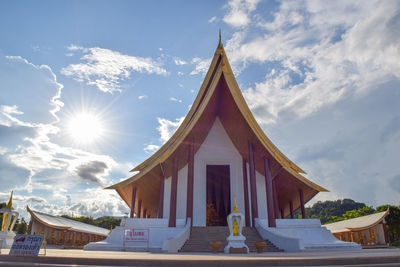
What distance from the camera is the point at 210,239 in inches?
374

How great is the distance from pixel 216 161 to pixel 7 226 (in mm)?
9246

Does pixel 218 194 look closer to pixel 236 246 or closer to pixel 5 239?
pixel 236 246

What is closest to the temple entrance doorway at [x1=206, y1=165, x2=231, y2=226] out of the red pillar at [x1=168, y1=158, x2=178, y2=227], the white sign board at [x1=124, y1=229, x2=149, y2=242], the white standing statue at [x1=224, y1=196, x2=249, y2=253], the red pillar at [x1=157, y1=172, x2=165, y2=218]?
the red pillar at [x1=157, y1=172, x2=165, y2=218]

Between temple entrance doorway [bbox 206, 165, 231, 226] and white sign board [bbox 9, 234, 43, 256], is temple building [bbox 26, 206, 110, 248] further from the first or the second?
white sign board [bbox 9, 234, 43, 256]

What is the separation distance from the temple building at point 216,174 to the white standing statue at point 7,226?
7.84 feet

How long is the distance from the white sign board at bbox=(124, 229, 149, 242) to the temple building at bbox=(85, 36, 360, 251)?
119mm

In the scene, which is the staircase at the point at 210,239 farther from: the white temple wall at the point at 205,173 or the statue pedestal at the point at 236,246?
the white temple wall at the point at 205,173

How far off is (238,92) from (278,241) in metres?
6.29

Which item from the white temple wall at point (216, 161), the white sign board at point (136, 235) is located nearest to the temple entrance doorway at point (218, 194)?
the white temple wall at point (216, 161)

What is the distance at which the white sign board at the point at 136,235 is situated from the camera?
930 cm

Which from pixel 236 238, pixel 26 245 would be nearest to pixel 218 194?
pixel 236 238

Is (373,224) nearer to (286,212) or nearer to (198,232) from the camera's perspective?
(286,212)

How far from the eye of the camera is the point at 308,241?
9.75 meters

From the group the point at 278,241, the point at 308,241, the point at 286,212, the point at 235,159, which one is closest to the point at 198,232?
the point at 278,241
